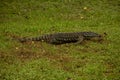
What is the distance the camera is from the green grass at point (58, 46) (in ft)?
31.3

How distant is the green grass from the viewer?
31.3 feet

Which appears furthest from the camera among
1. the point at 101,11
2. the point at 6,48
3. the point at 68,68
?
the point at 101,11

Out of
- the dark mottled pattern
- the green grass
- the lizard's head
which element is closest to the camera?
the green grass

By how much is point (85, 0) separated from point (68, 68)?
8.87m

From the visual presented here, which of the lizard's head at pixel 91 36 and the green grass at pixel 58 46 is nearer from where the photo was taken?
the green grass at pixel 58 46

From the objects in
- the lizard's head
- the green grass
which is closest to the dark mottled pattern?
the lizard's head

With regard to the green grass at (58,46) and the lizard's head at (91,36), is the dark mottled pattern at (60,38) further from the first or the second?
the green grass at (58,46)

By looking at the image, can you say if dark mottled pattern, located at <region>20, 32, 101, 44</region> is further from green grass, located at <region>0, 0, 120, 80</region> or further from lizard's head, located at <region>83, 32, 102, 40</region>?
green grass, located at <region>0, 0, 120, 80</region>

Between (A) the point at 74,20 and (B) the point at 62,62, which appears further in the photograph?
(A) the point at 74,20

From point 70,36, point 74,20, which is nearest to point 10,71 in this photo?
point 70,36

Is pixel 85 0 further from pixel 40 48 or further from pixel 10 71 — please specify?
pixel 10 71

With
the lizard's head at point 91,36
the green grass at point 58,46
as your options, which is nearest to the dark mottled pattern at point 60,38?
the lizard's head at point 91,36

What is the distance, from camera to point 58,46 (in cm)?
1186

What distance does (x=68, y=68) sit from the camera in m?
9.84
